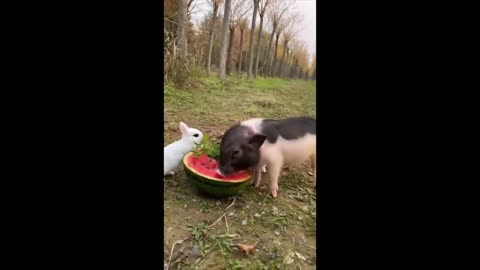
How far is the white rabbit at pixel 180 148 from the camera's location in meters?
1.52

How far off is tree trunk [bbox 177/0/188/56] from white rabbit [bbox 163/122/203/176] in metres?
0.27

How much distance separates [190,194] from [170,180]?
9 centimetres

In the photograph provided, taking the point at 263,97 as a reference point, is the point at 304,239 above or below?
below

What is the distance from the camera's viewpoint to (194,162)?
5.11ft

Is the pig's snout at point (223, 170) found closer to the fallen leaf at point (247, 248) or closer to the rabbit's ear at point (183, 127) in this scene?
the rabbit's ear at point (183, 127)

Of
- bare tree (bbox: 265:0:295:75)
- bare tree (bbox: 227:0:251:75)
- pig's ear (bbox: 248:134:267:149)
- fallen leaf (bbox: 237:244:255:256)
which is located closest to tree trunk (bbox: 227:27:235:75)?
bare tree (bbox: 227:0:251:75)

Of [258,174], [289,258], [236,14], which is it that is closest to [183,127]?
[258,174]

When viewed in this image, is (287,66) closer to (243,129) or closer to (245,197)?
(243,129)

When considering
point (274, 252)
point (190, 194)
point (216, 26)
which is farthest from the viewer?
point (216, 26)

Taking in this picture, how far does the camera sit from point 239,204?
1.45 m

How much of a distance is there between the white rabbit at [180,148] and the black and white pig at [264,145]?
11 centimetres

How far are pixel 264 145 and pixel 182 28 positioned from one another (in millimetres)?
522

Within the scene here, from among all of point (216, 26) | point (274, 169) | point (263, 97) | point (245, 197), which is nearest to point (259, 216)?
point (245, 197)

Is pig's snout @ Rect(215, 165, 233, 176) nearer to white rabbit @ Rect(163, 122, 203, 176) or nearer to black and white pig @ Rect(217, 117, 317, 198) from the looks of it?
black and white pig @ Rect(217, 117, 317, 198)
